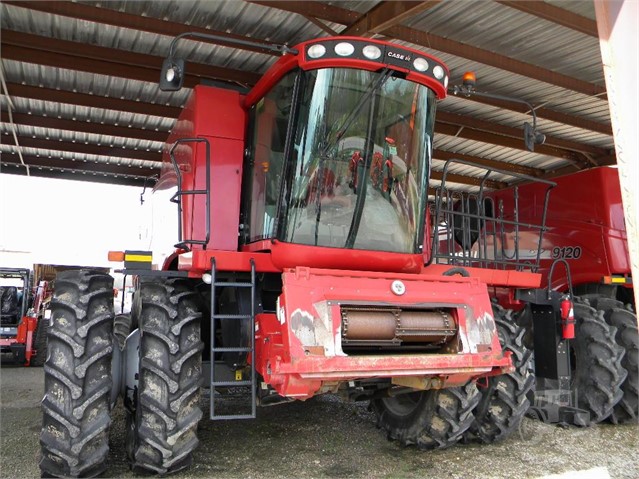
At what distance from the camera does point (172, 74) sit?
358 centimetres

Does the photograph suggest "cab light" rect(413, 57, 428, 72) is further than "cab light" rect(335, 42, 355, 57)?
Yes

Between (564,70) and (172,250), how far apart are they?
17.2 feet

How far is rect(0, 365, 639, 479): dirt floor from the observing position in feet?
13.3

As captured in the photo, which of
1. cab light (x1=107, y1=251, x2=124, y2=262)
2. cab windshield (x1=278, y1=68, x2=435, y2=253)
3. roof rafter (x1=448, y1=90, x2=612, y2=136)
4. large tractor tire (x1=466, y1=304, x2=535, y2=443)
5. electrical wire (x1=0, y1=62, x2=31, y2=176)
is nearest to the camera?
cab windshield (x1=278, y1=68, x2=435, y2=253)

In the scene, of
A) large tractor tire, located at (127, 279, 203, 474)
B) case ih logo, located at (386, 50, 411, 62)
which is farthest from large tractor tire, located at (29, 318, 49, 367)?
case ih logo, located at (386, 50, 411, 62)

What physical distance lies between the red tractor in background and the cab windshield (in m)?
7.26

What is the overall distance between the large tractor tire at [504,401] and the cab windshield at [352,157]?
1707mm

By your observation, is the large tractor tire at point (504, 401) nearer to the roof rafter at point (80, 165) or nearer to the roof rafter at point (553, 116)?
the roof rafter at point (553, 116)

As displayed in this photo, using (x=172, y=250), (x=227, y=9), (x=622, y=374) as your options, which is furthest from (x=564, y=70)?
(x=172, y=250)

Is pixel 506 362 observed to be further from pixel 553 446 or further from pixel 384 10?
pixel 384 10

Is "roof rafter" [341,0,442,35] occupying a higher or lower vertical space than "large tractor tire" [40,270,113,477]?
higher

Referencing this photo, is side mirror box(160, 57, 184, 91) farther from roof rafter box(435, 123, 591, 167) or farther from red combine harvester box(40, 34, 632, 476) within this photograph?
roof rafter box(435, 123, 591, 167)

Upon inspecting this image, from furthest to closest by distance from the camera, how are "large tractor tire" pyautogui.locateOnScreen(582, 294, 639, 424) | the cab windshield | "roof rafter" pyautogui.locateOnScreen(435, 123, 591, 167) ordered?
1. "roof rafter" pyautogui.locateOnScreen(435, 123, 591, 167)
2. "large tractor tire" pyautogui.locateOnScreen(582, 294, 639, 424)
3. the cab windshield

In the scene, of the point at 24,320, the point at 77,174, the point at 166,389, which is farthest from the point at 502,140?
the point at 24,320
